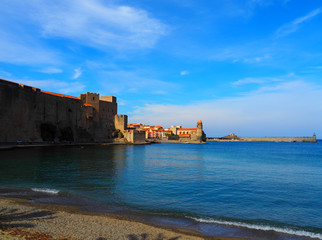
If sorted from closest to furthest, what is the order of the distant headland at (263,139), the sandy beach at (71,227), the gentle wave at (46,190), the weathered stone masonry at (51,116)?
1. the sandy beach at (71,227)
2. the gentle wave at (46,190)
3. the weathered stone masonry at (51,116)
4. the distant headland at (263,139)

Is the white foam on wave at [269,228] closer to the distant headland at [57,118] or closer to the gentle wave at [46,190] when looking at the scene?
the gentle wave at [46,190]

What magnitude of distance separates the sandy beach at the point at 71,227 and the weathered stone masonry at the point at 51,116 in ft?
97.4

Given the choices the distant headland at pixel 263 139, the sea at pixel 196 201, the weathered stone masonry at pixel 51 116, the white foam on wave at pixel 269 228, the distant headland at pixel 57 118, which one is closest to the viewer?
the white foam on wave at pixel 269 228

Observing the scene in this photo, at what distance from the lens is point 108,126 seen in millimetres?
55719

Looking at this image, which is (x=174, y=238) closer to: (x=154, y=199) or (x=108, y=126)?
(x=154, y=199)

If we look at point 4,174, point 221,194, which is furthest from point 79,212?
point 4,174

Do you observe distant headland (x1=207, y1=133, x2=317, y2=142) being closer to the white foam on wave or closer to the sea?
the sea

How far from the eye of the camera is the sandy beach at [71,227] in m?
4.68

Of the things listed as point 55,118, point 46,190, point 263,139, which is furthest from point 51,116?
point 263,139

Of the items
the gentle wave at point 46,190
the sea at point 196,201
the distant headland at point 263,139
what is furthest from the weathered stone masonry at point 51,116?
the distant headland at point 263,139

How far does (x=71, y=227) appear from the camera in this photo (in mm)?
5145

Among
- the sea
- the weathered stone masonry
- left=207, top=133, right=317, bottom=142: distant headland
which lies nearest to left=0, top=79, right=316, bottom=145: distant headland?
the weathered stone masonry

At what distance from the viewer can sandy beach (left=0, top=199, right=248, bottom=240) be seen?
4676 millimetres

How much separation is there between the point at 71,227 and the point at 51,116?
38.9m
